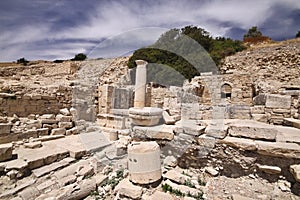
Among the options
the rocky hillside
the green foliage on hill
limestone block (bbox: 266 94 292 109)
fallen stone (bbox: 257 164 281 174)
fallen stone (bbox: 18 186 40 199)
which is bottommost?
fallen stone (bbox: 18 186 40 199)

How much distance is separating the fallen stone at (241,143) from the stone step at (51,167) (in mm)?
4382

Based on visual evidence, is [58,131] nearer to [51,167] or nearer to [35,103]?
[35,103]

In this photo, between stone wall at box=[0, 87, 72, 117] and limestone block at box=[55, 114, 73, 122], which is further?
limestone block at box=[55, 114, 73, 122]

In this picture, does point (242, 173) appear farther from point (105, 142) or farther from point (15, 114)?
point (15, 114)

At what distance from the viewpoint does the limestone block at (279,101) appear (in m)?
5.99

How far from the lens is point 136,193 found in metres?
3.32

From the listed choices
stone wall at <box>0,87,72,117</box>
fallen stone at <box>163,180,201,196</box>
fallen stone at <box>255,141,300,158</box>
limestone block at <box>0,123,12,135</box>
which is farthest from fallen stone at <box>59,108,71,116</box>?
fallen stone at <box>255,141,300,158</box>

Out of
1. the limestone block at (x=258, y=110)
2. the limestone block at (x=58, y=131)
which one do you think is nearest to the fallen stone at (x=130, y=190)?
the limestone block at (x=58, y=131)

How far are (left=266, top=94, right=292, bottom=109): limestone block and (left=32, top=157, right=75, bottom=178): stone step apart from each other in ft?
23.3

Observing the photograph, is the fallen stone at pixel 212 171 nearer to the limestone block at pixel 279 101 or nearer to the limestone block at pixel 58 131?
the limestone block at pixel 279 101

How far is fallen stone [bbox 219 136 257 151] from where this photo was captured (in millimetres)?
3508

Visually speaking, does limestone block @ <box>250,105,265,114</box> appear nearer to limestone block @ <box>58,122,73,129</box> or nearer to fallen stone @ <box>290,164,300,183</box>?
fallen stone @ <box>290,164,300,183</box>

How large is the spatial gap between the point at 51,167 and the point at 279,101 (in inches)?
304

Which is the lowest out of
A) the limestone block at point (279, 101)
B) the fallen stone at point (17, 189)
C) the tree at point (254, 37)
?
the fallen stone at point (17, 189)
